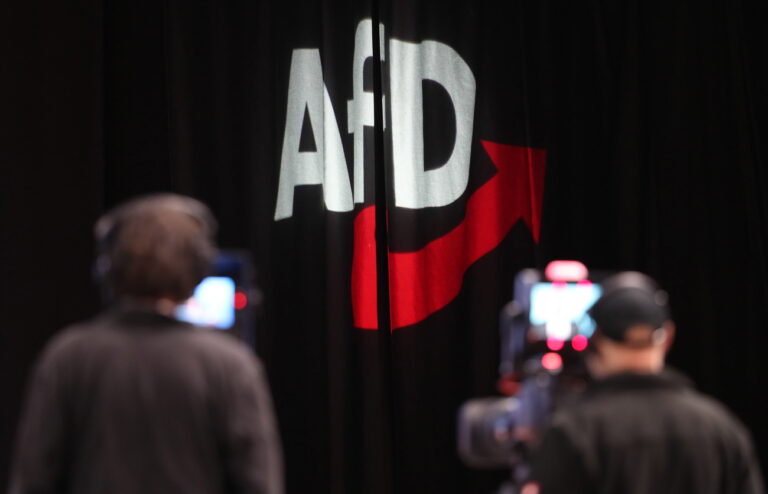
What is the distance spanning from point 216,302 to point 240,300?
127 mm

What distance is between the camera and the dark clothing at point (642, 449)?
2090 millimetres

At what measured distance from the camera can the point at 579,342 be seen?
8.93 ft

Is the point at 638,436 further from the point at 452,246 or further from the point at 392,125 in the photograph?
the point at 392,125

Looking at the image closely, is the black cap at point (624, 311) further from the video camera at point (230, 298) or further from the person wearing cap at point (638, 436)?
the video camera at point (230, 298)

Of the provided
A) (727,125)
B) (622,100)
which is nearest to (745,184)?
(727,125)

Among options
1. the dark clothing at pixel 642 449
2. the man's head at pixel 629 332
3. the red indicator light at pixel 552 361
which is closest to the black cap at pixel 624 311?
the man's head at pixel 629 332

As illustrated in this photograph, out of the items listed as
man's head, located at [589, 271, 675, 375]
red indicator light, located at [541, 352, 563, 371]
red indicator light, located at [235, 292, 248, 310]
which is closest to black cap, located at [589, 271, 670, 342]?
man's head, located at [589, 271, 675, 375]

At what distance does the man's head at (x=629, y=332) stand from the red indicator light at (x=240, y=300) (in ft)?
2.98

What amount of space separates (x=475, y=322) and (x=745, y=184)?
1.40 m

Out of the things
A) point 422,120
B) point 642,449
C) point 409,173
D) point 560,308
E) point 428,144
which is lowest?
point 642,449

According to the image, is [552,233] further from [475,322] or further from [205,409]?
[205,409]

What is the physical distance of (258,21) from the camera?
14.9 ft

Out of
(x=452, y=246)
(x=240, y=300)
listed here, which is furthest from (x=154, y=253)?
(x=452, y=246)

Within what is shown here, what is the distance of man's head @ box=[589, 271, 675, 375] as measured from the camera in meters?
2.19
